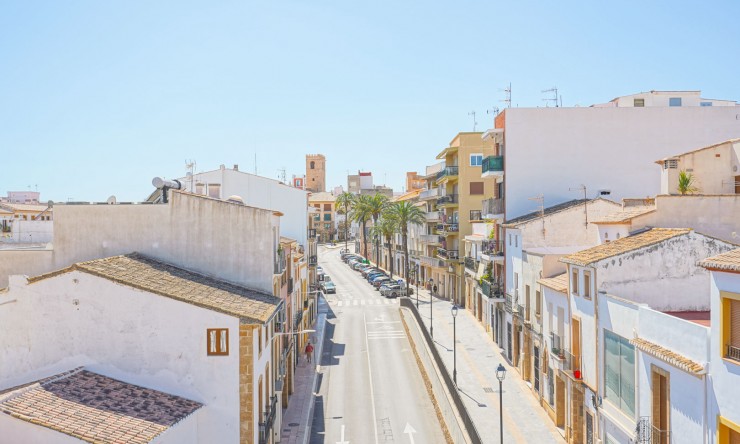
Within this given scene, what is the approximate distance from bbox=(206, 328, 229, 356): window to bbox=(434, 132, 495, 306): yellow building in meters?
39.7

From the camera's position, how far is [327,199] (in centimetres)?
13650

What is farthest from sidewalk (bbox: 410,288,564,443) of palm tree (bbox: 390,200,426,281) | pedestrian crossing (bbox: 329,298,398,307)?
palm tree (bbox: 390,200,426,281)

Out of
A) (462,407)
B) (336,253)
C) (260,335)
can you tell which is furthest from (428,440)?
(336,253)

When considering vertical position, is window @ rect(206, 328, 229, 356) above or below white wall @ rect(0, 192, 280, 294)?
below

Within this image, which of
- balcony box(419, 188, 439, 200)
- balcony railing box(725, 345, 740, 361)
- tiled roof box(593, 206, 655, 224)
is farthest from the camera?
balcony box(419, 188, 439, 200)

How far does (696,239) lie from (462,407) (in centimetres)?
1083

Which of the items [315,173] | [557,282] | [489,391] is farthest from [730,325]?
[315,173]

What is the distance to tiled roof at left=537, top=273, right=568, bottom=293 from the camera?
25.8 meters

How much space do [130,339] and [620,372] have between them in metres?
15.7

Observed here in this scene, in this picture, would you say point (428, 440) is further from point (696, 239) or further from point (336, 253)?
point (336, 253)

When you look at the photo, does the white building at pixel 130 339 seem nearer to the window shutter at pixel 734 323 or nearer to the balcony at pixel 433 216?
the window shutter at pixel 734 323

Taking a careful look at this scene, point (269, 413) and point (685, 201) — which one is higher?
point (685, 201)

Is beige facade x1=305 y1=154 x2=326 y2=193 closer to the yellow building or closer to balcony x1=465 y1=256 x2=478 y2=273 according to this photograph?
the yellow building

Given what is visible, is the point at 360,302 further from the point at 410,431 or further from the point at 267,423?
the point at 267,423
